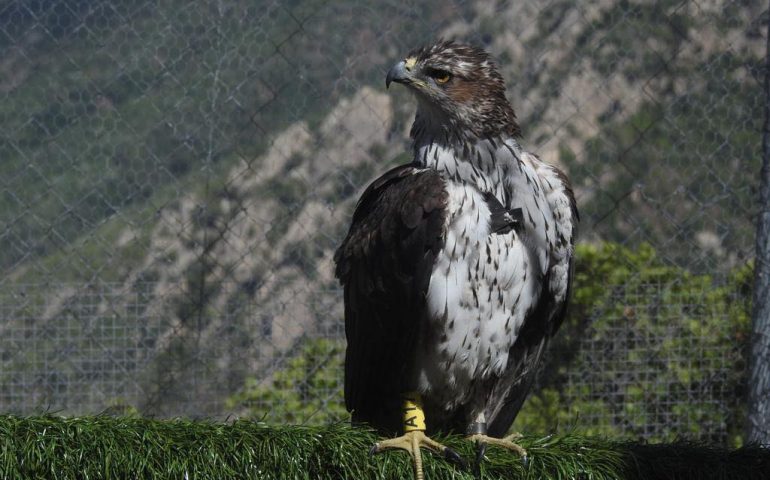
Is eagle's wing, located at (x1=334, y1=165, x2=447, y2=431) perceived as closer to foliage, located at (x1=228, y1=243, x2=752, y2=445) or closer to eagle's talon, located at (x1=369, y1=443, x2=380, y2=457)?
eagle's talon, located at (x1=369, y1=443, x2=380, y2=457)

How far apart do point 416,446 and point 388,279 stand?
469mm

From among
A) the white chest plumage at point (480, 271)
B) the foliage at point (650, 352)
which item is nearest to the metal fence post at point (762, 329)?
the foliage at point (650, 352)

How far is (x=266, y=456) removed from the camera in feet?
9.32

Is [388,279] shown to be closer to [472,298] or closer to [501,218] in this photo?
[472,298]

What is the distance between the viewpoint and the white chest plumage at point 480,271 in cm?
305

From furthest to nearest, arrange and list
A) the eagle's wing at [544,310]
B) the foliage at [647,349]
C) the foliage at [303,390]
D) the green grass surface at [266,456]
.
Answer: the foliage at [647,349]
the foliage at [303,390]
the eagle's wing at [544,310]
the green grass surface at [266,456]

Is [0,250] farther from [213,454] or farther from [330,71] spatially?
[213,454]

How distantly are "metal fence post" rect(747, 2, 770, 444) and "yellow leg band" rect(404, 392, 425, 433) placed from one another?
69.2 inches

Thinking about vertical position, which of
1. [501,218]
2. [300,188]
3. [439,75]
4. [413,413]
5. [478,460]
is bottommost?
[478,460]

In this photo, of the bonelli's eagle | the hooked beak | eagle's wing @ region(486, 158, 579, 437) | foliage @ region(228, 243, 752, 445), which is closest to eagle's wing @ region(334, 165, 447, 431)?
the bonelli's eagle

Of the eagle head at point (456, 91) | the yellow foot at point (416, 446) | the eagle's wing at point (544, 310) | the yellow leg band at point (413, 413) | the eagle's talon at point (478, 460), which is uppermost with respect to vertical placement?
the eagle head at point (456, 91)

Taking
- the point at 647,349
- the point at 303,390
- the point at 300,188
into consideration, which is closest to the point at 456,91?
the point at 300,188

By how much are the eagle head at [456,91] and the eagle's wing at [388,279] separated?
194mm

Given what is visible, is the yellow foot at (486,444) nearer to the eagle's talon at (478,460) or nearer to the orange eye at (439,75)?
the eagle's talon at (478,460)
